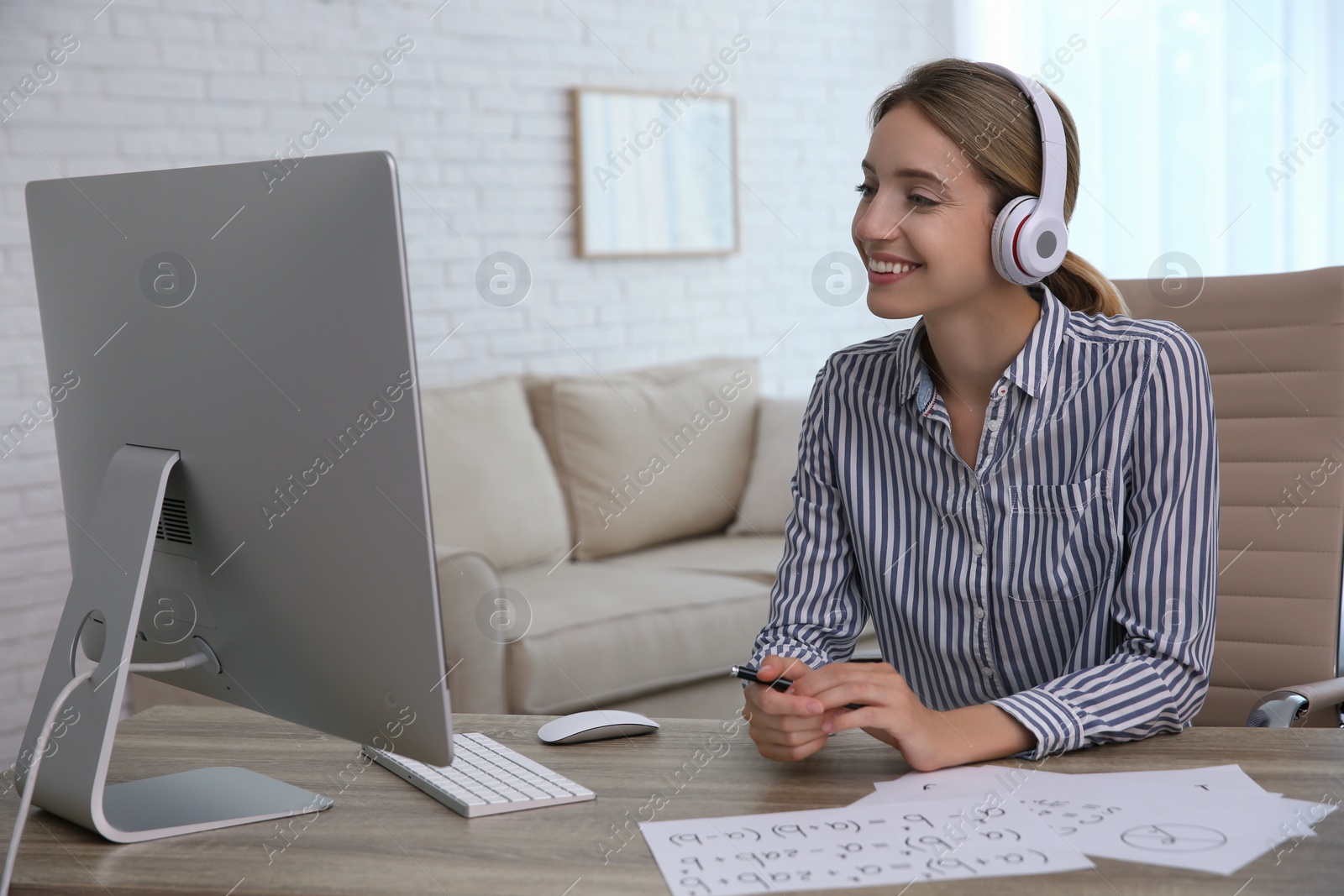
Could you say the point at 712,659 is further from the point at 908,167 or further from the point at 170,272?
the point at 170,272

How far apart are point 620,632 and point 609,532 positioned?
620 millimetres

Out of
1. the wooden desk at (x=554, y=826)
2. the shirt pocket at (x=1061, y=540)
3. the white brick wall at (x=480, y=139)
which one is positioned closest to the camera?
the wooden desk at (x=554, y=826)

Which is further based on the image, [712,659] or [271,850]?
[712,659]

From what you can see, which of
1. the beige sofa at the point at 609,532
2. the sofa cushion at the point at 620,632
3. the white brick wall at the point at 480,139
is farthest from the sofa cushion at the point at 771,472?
the white brick wall at the point at 480,139

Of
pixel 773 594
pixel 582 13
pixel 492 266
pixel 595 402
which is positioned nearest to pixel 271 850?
pixel 773 594

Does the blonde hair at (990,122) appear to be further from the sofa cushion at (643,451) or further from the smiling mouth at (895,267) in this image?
the sofa cushion at (643,451)

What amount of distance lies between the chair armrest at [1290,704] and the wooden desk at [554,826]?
1.12 feet

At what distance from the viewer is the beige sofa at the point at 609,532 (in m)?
2.67

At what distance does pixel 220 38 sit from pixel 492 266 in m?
0.98

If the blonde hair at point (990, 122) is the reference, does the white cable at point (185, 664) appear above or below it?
below

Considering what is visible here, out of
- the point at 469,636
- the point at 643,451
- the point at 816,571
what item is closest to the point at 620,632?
the point at 469,636

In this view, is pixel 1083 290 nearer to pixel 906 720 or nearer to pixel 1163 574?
pixel 1163 574

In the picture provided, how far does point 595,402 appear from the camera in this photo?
11.4 ft

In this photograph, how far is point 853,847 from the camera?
2.92 feet
